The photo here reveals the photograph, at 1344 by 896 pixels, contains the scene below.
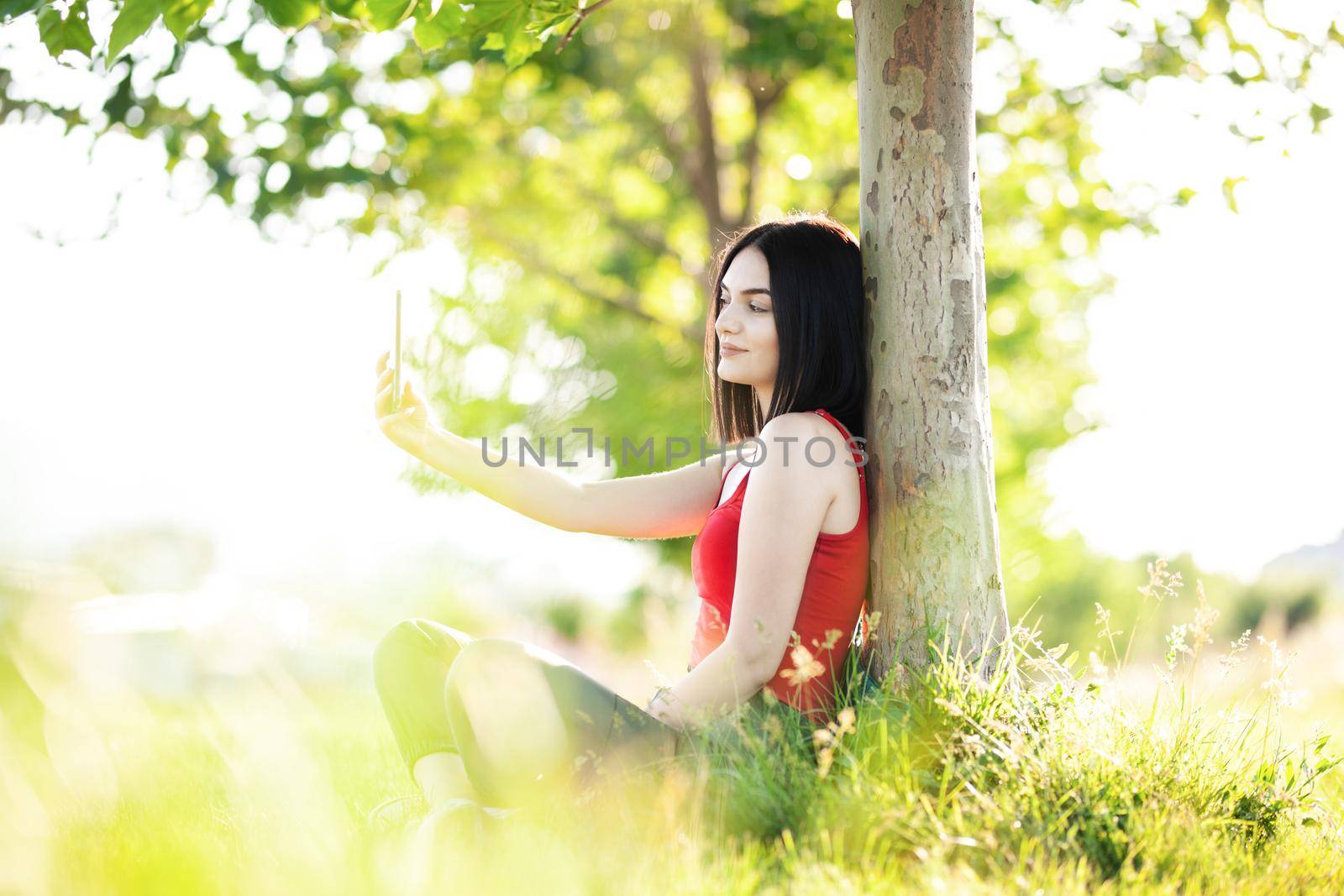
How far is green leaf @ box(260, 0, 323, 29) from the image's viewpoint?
9.50 ft

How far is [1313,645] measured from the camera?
657 centimetres

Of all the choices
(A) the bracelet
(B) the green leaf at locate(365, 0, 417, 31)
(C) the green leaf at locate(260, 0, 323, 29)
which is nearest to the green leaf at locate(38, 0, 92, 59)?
(C) the green leaf at locate(260, 0, 323, 29)

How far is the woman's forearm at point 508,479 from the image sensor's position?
3029 mm

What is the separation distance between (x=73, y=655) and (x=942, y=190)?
2.42m

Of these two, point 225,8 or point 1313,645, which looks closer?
point 225,8

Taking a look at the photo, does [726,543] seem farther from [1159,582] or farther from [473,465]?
[1159,582]

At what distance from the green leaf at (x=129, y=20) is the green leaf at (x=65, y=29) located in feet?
1.73

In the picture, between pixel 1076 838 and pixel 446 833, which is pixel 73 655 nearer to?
pixel 446 833

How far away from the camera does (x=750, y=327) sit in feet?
9.42

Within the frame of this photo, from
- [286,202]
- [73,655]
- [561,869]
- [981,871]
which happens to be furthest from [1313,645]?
[73,655]

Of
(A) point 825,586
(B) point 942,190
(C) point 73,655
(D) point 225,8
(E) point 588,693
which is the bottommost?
(E) point 588,693

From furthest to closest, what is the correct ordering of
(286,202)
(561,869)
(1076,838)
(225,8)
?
(286,202) < (225,8) < (1076,838) < (561,869)

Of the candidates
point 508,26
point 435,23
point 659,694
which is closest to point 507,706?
point 659,694

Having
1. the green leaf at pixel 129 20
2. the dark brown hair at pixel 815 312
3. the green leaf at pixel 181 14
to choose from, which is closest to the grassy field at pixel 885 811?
the dark brown hair at pixel 815 312
